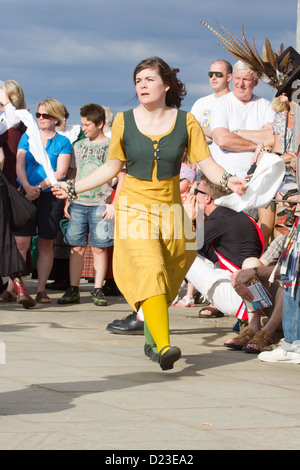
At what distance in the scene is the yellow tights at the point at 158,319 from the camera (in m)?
5.71

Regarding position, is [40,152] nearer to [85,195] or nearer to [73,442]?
[85,195]

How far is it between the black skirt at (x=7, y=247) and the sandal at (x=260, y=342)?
125 inches

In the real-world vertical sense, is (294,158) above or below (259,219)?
above

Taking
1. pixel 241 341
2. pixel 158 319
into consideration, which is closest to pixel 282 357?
pixel 241 341

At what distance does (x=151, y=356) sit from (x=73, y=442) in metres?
2.43

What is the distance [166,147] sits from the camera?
6.20 metres

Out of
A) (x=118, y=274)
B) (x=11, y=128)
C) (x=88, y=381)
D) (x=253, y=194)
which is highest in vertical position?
(x=11, y=128)

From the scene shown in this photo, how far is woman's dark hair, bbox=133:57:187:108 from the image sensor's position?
21.1ft

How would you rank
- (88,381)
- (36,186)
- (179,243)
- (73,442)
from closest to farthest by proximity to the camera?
1. (73,442)
2. (88,381)
3. (179,243)
4. (36,186)

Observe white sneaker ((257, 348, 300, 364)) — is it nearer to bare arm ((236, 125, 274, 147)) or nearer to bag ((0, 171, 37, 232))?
bare arm ((236, 125, 274, 147))

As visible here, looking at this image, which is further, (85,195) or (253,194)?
(85,195)

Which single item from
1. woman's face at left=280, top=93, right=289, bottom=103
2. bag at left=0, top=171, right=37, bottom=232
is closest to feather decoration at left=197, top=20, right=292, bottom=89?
woman's face at left=280, top=93, right=289, bottom=103

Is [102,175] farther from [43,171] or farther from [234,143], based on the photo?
[43,171]

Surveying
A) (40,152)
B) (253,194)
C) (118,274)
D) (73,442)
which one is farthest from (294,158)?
(73,442)
